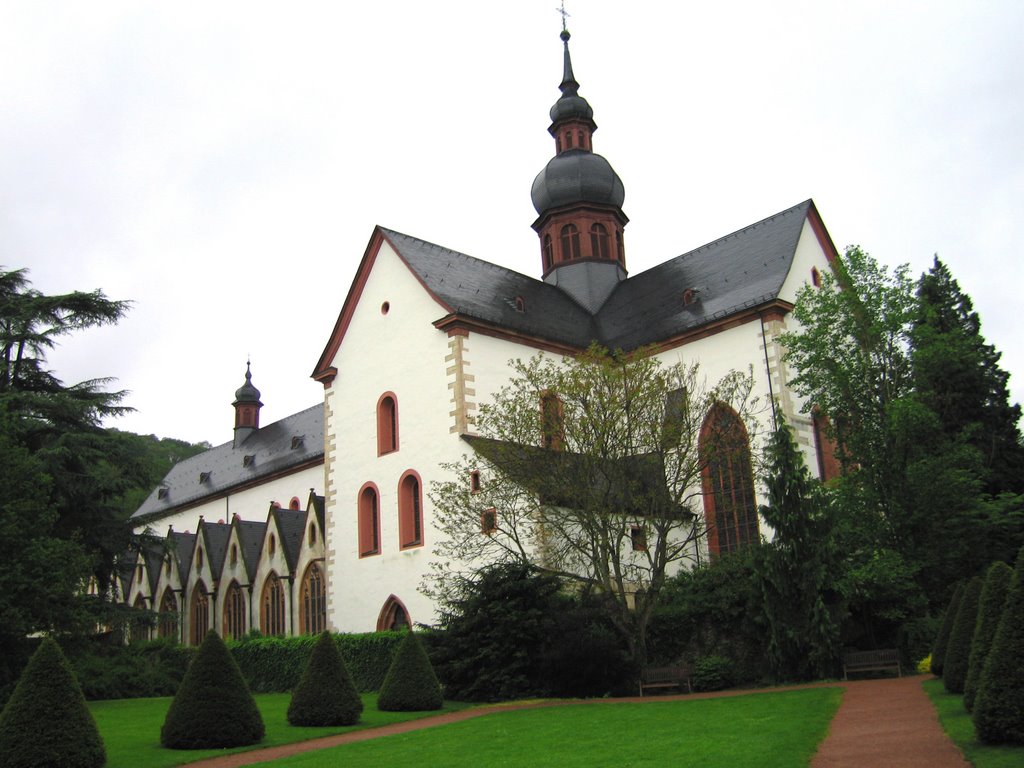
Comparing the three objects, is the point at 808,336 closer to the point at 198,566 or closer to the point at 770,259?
the point at 770,259

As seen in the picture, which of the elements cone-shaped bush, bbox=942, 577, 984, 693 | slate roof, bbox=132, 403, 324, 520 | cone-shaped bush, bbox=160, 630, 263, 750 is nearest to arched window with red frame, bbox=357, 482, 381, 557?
slate roof, bbox=132, 403, 324, 520

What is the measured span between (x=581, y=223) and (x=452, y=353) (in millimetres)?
13064

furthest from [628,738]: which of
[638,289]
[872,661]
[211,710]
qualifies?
[638,289]

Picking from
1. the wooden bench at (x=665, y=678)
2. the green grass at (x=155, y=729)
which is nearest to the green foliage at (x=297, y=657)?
the green grass at (x=155, y=729)

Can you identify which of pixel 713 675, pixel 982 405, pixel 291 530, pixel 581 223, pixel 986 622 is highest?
pixel 581 223

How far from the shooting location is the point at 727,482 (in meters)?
30.9

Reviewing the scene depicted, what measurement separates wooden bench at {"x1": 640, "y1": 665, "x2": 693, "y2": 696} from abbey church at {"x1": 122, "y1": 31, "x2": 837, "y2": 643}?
5571mm

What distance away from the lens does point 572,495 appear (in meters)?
25.3

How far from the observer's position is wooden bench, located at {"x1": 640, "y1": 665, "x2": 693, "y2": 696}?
24047 mm

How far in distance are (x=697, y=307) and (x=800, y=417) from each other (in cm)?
567

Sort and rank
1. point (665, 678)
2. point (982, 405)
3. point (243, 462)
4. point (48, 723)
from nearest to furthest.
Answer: point (48, 723), point (665, 678), point (982, 405), point (243, 462)

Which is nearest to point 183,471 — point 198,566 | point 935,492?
point 198,566

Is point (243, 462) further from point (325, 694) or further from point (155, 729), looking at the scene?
point (325, 694)

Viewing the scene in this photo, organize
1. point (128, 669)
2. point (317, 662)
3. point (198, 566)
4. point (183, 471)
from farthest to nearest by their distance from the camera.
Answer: point (183, 471), point (198, 566), point (128, 669), point (317, 662)
